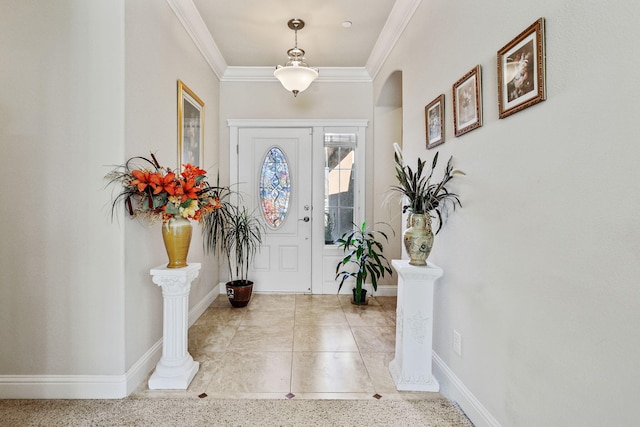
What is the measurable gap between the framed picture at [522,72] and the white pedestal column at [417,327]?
3.40 feet

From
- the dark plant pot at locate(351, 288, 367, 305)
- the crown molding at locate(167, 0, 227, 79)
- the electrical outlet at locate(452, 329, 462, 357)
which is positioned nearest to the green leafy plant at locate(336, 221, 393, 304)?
the dark plant pot at locate(351, 288, 367, 305)

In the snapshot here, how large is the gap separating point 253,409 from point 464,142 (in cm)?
204

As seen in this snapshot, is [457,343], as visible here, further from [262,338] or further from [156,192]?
[156,192]

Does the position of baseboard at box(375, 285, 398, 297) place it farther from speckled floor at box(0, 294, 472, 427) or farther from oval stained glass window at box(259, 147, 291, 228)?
oval stained glass window at box(259, 147, 291, 228)

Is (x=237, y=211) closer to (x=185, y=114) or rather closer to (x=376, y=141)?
(x=185, y=114)

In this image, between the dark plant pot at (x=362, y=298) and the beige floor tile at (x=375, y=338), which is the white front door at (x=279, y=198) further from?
the beige floor tile at (x=375, y=338)

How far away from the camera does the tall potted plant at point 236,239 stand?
370 centimetres

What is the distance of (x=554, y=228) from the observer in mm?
1207

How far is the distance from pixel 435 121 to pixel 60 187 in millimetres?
2504

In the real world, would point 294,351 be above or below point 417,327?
below

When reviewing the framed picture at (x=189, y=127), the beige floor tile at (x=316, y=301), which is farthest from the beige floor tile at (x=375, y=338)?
the framed picture at (x=189, y=127)

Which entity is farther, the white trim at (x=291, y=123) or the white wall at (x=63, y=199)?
the white trim at (x=291, y=123)

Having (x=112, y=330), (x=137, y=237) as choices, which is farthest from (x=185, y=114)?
(x=112, y=330)

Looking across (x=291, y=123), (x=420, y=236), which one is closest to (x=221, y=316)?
(x=420, y=236)
